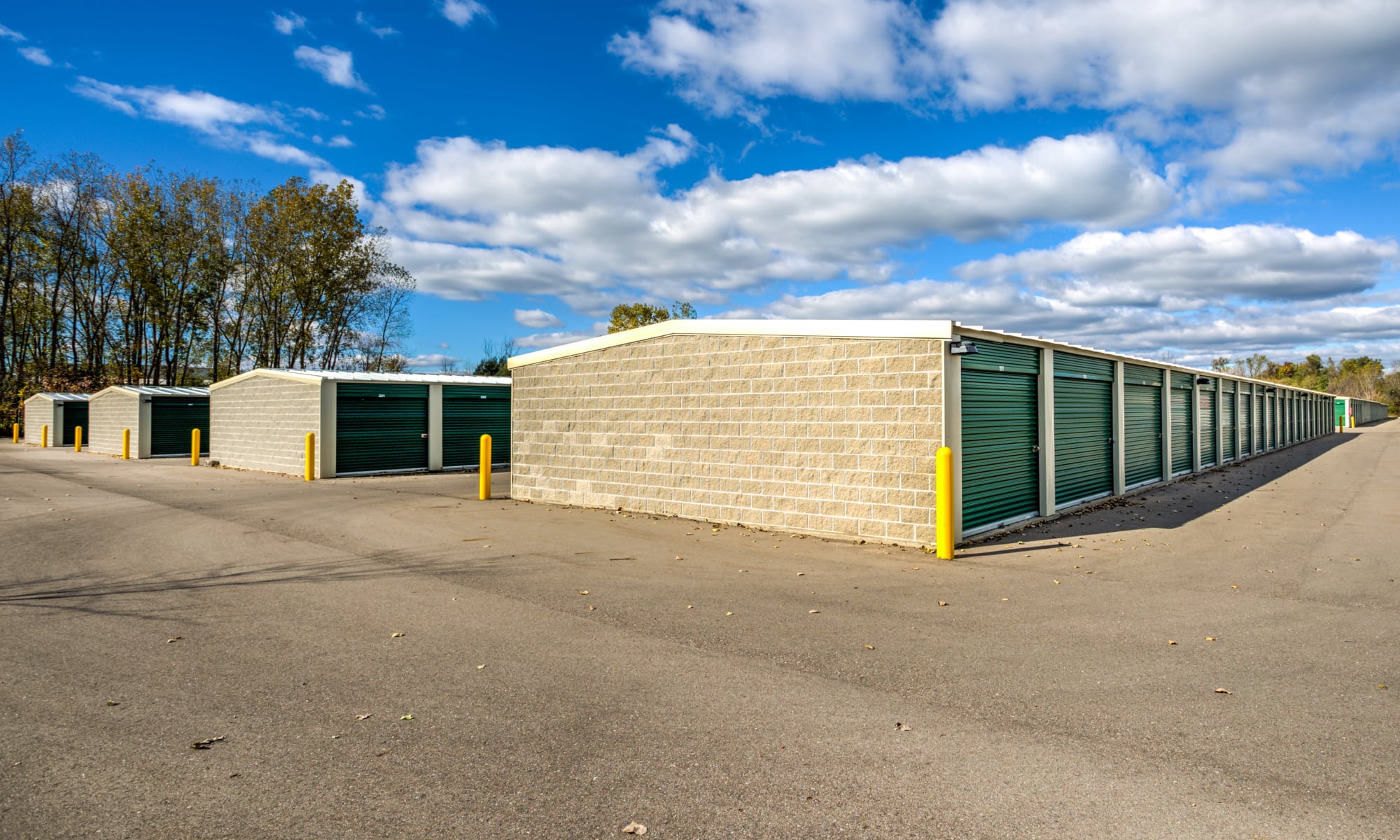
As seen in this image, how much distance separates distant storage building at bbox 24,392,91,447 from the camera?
35844 mm

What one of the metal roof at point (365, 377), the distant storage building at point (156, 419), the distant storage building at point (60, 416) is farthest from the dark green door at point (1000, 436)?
the distant storage building at point (60, 416)

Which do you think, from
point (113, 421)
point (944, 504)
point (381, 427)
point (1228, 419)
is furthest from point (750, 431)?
point (113, 421)

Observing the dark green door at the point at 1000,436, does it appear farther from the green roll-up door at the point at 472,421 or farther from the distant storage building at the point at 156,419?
the distant storage building at the point at 156,419

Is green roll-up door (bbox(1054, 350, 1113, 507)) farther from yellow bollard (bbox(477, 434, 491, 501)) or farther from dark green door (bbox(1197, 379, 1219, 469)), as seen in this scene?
A: yellow bollard (bbox(477, 434, 491, 501))

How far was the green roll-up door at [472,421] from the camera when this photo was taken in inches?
886

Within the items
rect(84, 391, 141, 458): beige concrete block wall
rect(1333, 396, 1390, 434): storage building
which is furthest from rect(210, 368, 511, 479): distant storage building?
rect(1333, 396, 1390, 434): storage building

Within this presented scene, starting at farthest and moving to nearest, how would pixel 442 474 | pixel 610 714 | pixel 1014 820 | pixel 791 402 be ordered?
1. pixel 442 474
2. pixel 791 402
3. pixel 610 714
4. pixel 1014 820

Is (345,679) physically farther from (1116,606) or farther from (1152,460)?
(1152,460)

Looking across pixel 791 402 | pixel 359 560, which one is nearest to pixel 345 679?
pixel 359 560

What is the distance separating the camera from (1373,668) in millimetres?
4906

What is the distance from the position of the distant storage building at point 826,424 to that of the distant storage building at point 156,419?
20.8 meters

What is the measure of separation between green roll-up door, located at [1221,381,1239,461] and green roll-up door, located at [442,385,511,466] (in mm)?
21893

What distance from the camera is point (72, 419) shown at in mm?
36375

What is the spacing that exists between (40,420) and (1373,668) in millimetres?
49025
